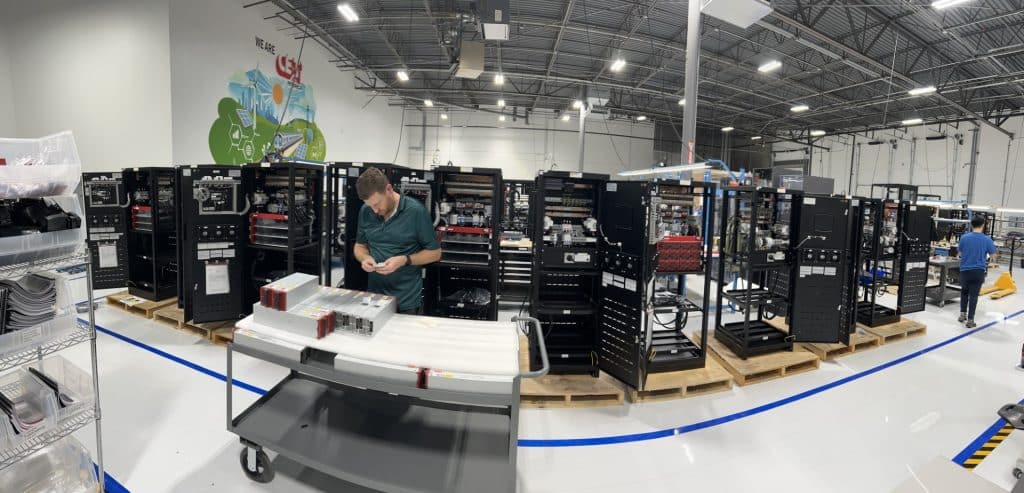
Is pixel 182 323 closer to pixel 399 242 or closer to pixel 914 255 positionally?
pixel 399 242

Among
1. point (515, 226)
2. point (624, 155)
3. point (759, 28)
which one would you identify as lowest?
point (515, 226)

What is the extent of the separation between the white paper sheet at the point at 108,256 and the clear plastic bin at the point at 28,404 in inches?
167

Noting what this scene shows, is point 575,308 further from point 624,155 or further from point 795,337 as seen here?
point 624,155

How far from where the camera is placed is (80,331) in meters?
2.04

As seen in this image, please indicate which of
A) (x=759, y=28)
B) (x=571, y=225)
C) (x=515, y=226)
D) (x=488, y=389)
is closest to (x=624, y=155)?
(x=759, y=28)

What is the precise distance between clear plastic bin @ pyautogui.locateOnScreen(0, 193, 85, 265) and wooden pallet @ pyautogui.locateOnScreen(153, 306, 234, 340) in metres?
2.44

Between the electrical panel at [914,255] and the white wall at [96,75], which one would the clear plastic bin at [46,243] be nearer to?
the white wall at [96,75]

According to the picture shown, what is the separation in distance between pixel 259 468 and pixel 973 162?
68.7 ft

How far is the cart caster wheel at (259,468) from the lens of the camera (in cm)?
222

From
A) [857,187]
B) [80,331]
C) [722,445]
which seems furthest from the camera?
[857,187]

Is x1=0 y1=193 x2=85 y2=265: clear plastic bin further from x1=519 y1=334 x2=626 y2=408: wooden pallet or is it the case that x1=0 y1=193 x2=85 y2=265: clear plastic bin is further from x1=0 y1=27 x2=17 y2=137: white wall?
x1=0 y1=27 x2=17 y2=137: white wall

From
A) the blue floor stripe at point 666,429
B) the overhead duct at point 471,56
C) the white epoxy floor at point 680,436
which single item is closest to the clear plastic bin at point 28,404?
the white epoxy floor at point 680,436

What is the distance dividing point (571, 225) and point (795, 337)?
9.73ft

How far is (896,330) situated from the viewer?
16.9 ft
